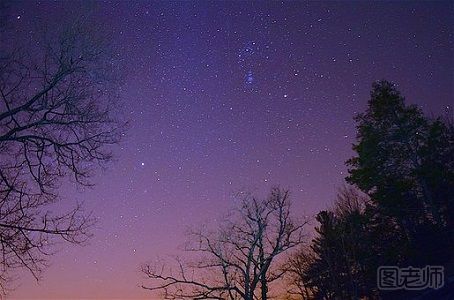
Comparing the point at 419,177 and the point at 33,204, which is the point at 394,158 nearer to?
the point at 419,177

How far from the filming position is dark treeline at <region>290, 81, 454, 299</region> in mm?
24234

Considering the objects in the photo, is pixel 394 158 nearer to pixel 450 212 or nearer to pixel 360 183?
pixel 360 183

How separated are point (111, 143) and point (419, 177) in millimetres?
21660

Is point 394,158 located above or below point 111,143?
above

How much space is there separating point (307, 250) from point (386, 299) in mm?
11424

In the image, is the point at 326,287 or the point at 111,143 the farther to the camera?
→ the point at 326,287

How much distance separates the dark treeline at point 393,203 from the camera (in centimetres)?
2423

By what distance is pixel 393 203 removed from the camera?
24938mm

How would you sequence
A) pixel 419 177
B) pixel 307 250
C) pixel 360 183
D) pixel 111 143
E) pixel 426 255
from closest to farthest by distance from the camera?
1. pixel 111 143
2. pixel 426 255
3. pixel 419 177
4. pixel 360 183
5. pixel 307 250

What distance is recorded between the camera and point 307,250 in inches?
1383

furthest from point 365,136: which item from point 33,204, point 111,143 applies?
point 33,204

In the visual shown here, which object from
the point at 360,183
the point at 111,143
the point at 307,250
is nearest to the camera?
the point at 111,143

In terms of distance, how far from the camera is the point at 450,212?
24844mm

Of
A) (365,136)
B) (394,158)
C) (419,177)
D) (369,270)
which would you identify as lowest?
(369,270)
